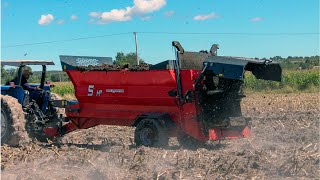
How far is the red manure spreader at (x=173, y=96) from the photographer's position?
27.8 ft

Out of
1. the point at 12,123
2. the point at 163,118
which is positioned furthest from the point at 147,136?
the point at 12,123

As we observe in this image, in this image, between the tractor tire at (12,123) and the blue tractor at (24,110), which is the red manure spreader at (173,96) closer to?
the blue tractor at (24,110)

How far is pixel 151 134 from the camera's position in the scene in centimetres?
873

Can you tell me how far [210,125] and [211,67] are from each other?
3.74ft

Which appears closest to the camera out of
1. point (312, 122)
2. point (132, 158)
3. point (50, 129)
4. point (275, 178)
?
point (275, 178)

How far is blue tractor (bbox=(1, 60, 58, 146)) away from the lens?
348 inches

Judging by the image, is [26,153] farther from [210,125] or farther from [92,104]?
[210,125]

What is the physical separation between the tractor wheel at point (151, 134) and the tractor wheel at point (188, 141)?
410 mm

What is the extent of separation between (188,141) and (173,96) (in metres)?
1.03

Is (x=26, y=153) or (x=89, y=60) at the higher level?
Answer: (x=89, y=60)

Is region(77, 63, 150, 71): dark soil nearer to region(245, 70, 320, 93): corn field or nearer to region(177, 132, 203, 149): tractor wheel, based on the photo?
region(177, 132, 203, 149): tractor wheel

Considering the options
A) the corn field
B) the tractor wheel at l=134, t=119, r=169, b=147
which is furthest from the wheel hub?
the corn field

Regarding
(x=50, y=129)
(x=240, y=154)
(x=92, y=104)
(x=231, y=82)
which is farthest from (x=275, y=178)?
(x=50, y=129)

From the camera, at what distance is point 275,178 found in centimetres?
576
